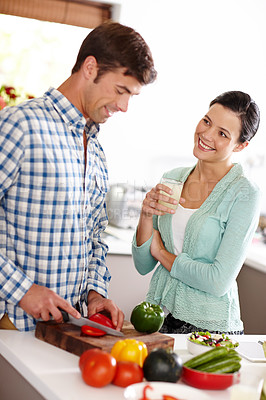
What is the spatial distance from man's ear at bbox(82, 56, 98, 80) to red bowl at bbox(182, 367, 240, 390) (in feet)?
2.92

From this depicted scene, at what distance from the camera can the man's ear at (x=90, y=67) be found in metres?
1.67

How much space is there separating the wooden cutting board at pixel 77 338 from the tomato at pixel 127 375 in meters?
0.12

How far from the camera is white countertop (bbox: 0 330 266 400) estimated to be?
1315 mm

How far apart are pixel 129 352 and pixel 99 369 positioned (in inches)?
4.6

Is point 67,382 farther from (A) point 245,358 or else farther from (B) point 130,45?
(B) point 130,45

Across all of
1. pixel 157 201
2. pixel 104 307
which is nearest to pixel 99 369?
pixel 104 307

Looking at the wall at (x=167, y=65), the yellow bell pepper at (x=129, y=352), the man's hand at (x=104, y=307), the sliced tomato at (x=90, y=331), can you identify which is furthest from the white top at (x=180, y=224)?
the wall at (x=167, y=65)

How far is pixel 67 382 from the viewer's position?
1.36m

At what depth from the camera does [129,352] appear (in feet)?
4.63

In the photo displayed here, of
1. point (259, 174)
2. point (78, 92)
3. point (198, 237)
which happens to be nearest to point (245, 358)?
point (198, 237)

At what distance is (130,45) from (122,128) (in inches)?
96.4

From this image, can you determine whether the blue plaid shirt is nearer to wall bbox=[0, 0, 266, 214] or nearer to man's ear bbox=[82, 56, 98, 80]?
man's ear bbox=[82, 56, 98, 80]

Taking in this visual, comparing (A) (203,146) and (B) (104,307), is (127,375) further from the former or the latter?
(A) (203,146)

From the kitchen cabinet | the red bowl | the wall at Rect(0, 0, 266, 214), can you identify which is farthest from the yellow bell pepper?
the wall at Rect(0, 0, 266, 214)
